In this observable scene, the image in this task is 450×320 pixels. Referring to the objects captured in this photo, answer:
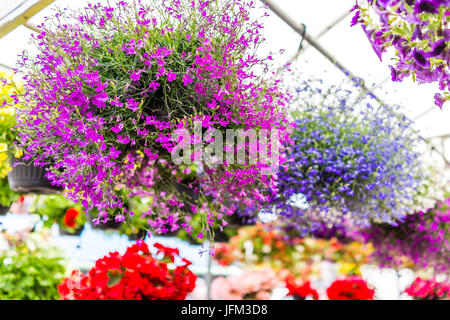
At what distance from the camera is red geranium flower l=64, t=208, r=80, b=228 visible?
2.26 meters

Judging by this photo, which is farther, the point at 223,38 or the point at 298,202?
the point at 298,202

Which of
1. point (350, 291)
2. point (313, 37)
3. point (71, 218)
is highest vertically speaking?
point (313, 37)

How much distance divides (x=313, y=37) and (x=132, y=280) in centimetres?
222

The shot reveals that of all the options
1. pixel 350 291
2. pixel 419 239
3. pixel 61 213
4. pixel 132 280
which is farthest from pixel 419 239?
pixel 61 213

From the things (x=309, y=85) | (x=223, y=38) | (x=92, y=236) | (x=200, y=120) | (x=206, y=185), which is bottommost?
(x=92, y=236)

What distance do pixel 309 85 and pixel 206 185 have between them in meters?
0.83

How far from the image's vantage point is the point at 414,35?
588mm

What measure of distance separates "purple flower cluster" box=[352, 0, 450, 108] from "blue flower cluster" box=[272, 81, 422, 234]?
809mm

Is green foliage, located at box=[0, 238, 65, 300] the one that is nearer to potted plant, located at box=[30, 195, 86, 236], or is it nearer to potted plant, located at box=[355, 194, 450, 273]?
potted plant, located at box=[30, 195, 86, 236]

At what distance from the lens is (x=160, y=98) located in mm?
1065

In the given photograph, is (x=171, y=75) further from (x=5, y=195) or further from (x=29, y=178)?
(x=5, y=195)

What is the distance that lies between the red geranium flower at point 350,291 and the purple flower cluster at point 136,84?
43.9 inches
